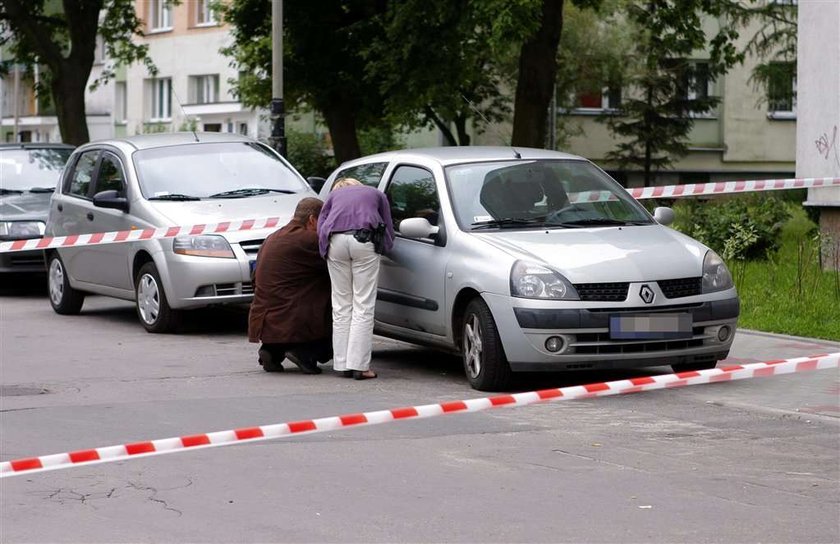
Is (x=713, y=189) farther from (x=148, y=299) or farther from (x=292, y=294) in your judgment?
(x=292, y=294)

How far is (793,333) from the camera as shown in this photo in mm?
13086

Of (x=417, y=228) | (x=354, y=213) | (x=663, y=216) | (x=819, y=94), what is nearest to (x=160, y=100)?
(x=819, y=94)

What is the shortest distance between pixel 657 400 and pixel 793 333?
3399 millimetres

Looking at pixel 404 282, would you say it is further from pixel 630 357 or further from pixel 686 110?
pixel 686 110

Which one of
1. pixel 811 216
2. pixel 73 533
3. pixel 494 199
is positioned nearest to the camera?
pixel 73 533

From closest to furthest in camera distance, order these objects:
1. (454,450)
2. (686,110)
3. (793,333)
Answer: (454,450)
(793,333)
(686,110)

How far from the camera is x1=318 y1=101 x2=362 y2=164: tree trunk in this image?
111 ft

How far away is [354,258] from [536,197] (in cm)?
140

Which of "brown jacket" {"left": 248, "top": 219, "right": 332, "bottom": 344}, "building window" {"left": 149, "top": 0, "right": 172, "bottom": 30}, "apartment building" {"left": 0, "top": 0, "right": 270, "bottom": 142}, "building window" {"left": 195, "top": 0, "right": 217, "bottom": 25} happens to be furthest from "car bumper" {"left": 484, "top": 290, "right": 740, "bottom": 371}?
"building window" {"left": 149, "top": 0, "right": 172, "bottom": 30}

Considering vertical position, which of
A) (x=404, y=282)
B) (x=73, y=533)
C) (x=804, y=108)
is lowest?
(x=73, y=533)

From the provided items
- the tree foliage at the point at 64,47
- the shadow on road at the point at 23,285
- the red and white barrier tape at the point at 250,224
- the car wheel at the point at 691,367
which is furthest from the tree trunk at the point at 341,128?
the car wheel at the point at 691,367

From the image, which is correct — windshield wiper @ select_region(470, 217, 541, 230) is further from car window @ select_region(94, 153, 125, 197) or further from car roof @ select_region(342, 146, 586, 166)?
car window @ select_region(94, 153, 125, 197)

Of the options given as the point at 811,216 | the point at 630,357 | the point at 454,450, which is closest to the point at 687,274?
the point at 630,357

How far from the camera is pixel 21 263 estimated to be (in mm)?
18172
